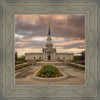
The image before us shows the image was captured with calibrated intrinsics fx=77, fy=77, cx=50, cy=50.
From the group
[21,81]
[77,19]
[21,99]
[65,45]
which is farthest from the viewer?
[65,45]

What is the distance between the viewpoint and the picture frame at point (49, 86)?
2.55m

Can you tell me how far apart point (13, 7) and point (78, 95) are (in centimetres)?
368

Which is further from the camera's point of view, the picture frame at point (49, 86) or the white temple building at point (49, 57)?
the white temple building at point (49, 57)

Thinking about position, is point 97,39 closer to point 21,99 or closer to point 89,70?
point 89,70

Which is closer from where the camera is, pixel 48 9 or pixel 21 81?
pixel 48 9

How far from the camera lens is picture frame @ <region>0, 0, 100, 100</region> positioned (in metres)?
2.55

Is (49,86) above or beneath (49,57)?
beneath

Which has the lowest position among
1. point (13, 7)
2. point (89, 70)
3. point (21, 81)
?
point (21, 81)

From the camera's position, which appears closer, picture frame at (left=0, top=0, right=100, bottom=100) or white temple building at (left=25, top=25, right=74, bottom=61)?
picture frame at (left=0, top=0, right=100, bottom=100)

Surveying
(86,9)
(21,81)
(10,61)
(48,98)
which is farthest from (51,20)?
(48,98)

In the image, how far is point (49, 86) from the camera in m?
2.61

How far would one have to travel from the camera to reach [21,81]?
9.27 feet

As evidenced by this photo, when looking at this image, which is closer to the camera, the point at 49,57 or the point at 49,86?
the point at 49,86

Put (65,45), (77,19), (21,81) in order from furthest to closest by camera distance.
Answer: (65,45) → (77,19) → (21,81)
